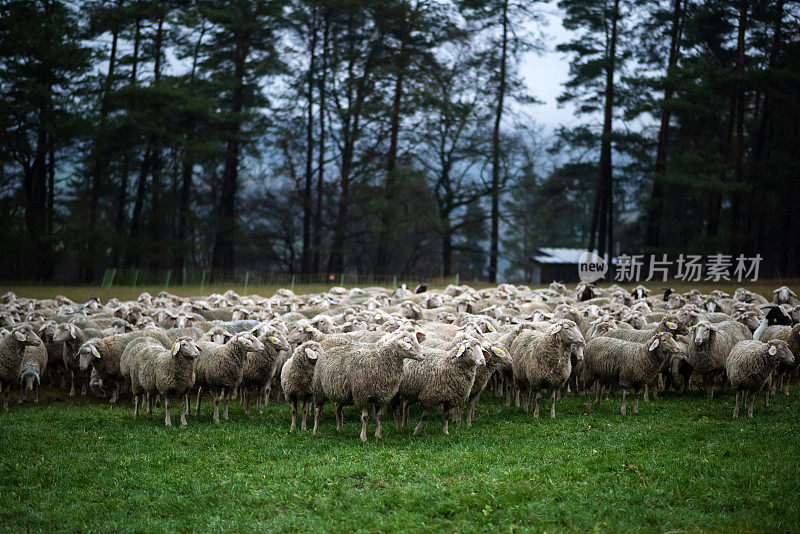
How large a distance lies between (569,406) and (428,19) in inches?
1276

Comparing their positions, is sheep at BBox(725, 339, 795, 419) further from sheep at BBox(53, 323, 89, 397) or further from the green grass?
sheep at BBox(53, 323, 89, 397)

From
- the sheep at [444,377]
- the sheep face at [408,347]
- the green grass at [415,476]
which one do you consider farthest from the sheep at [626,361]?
the sheep face at [408,347]

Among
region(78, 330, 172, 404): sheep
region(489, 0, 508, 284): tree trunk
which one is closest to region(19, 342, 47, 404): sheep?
region(78, 330, 172, 404): sheep

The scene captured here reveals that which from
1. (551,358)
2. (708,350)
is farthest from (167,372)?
(708,350)

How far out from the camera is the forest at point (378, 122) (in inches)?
1262

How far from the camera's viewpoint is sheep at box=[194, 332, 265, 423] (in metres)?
11.4

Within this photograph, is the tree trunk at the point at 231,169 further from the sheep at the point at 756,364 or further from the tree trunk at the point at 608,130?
the sheep at the point at 756,364

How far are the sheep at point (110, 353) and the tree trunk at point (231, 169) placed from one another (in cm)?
2556

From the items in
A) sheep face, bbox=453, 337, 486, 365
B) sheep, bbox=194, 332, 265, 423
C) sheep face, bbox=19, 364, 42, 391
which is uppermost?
sheep face, bbox=453, 337, 486, 365

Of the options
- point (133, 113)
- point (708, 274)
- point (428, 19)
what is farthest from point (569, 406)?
point (428, 19)

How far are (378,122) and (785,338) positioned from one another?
30.4 metres

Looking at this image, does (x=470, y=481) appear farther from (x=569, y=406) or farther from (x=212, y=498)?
(x=569, y=406)

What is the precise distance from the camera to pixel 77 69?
34.0 metres

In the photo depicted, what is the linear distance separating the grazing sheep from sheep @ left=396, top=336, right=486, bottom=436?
3.51 m
